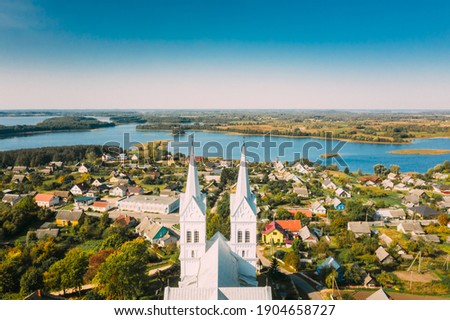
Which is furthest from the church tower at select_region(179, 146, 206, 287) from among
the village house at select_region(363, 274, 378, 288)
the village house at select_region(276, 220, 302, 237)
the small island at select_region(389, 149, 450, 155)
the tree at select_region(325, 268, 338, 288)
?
the small island at select_region(389, 149, 450, 155)

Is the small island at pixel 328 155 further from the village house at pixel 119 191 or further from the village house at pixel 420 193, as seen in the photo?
the village house at pixel 119 191

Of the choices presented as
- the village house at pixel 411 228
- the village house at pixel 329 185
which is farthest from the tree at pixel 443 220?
the village house at pixel 329 185

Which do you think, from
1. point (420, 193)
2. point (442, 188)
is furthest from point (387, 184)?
point (442, 188)

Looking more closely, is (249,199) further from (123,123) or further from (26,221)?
(123,123)

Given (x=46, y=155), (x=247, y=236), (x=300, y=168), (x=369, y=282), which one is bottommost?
(x=369, y=282)

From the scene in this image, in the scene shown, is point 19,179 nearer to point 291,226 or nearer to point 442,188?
point 291,226

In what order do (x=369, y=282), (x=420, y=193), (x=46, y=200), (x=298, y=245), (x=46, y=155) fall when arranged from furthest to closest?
1. (x=46, y=155)
2. (x=420, y=193)
3. (x=46, y=200)
4. (x=298, y=245)
5. (x=369, y=282)
